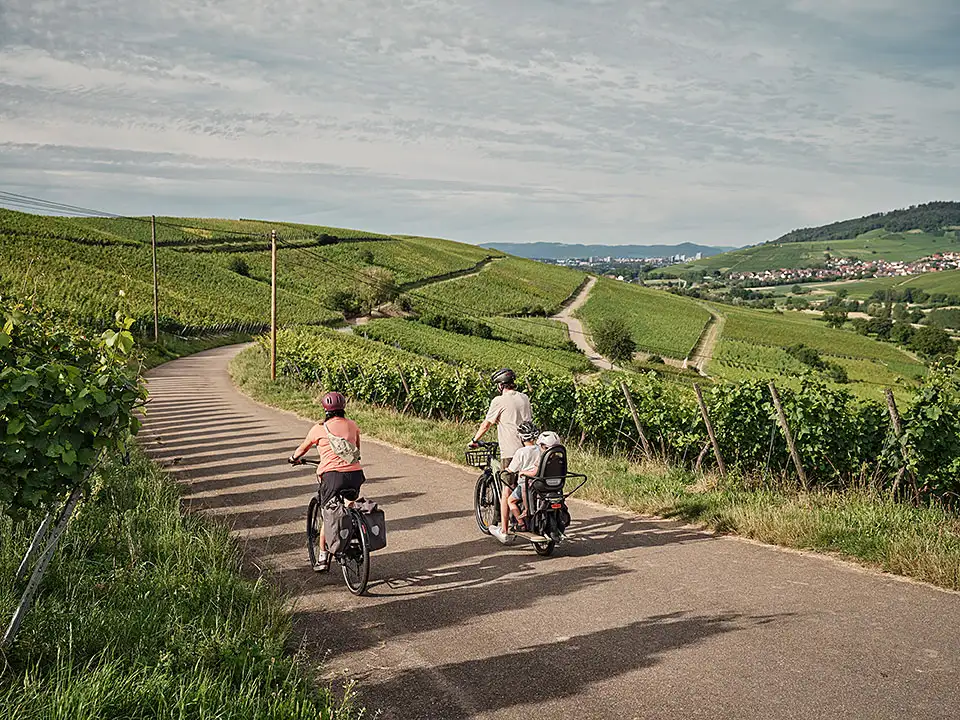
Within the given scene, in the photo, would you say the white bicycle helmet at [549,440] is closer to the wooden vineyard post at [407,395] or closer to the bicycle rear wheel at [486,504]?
the bicycle rear wheel at [486,504]

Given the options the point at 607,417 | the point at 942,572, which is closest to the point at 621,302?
the point at 607,417

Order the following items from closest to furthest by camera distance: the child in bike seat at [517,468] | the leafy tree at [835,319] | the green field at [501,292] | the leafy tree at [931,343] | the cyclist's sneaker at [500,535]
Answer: the child in bike seat at [517,468] → the cyclist's sneaker at [500,535] → the leafy tree at [931,343] → the green field at [501,292] → the leafy tree at [835,319]

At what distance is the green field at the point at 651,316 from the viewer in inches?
3388

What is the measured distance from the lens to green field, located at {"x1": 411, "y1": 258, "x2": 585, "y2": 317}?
299ft

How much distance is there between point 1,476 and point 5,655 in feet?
3.71

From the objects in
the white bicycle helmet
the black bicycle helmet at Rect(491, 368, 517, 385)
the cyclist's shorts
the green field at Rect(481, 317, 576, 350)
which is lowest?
the green field at Rect(481, 317, 576, 350)

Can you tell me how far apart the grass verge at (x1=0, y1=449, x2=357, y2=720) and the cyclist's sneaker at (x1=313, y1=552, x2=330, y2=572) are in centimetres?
80

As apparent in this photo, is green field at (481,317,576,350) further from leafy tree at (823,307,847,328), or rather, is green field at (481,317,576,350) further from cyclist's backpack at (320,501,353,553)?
cyclist's backpack at (320,501,353,553)

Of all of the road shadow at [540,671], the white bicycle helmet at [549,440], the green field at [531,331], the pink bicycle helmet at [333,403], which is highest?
the pink bicycle helmet at [333,403]

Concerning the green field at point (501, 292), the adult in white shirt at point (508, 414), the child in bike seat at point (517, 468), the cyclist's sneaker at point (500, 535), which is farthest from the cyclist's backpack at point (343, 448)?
the green field at point (501, 292)

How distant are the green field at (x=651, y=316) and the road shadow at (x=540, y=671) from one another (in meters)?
73.5

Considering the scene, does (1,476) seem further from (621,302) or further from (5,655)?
(621,302)

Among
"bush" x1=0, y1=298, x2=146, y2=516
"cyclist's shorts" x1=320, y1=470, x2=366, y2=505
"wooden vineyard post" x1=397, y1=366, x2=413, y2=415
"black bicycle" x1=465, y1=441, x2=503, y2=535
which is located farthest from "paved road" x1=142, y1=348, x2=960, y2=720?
"wooden vineyard post" x1=397, y1=366, x2=413, y2=415

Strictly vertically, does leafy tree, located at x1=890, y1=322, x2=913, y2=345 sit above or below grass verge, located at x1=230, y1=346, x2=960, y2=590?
below
